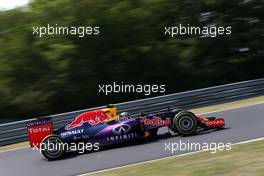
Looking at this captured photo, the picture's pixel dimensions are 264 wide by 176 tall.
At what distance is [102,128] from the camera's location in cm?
1057

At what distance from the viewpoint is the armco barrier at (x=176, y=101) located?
45.5 feet

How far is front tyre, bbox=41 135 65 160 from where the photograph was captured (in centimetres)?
1045

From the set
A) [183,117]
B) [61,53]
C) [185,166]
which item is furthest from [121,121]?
[61,53]

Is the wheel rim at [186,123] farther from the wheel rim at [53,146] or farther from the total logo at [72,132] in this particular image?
the wheel rim at [53,146]

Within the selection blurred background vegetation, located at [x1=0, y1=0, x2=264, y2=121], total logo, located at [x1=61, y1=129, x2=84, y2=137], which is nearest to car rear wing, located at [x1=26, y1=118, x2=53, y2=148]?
total logo, located at [x1=61, y1=129, x2=84, y2=137]

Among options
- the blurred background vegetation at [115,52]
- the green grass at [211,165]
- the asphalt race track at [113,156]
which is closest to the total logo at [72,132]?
the asphalt race track at [113,156]

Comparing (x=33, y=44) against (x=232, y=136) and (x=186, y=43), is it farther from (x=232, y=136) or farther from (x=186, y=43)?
(x=232, y=136)

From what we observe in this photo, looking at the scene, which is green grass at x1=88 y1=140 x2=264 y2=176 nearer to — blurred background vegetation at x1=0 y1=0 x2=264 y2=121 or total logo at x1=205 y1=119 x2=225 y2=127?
total logo at x1=205 y1=119 x2=225 y2=127

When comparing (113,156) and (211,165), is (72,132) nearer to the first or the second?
(113,156)

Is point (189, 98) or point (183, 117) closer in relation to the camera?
point (183, 117)

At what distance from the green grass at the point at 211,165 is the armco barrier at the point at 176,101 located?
19.5 ft

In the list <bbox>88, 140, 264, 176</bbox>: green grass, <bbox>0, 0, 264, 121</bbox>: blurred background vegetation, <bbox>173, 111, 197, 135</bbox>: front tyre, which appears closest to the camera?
<bbox>88, 140, 264, 176</bbox>: green grass

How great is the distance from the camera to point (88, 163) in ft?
31.4

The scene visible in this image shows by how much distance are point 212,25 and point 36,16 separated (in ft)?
23.0
